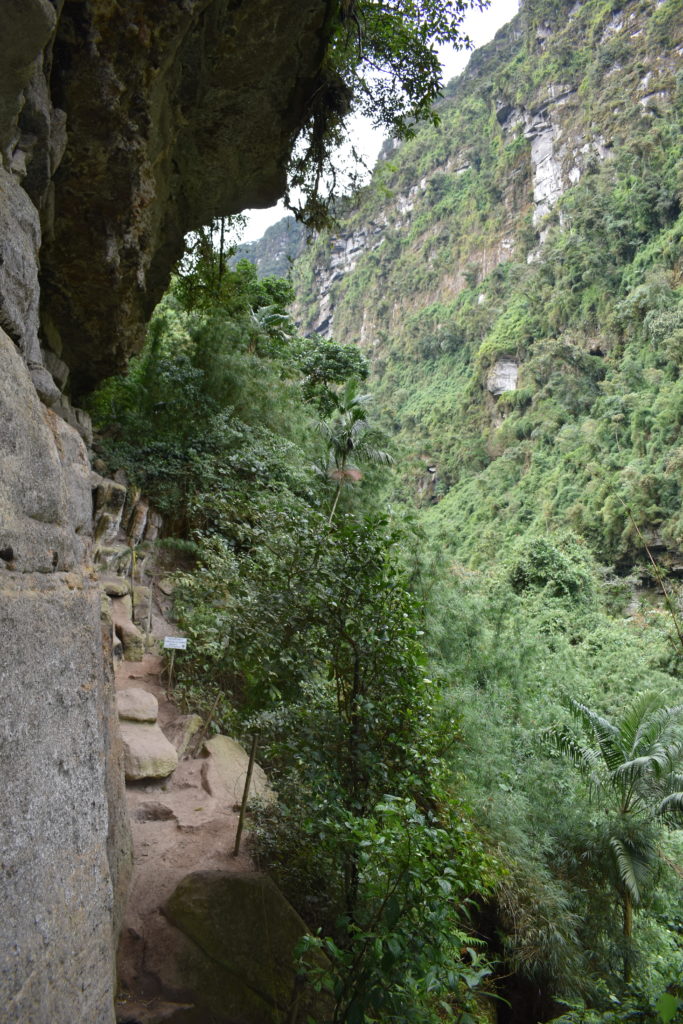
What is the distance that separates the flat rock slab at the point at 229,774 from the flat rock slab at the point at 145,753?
45cm

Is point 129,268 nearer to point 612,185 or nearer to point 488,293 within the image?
point 612,185

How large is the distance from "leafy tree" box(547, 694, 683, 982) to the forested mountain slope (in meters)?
6.37

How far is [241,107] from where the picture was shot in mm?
5801

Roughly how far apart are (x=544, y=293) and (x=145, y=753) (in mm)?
42745

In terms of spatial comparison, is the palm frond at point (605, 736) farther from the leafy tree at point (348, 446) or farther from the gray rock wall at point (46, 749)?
the gray rock wall at point (46, 749)

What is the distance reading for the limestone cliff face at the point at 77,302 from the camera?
83.9 inches

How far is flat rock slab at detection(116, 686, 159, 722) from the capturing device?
6.27 m

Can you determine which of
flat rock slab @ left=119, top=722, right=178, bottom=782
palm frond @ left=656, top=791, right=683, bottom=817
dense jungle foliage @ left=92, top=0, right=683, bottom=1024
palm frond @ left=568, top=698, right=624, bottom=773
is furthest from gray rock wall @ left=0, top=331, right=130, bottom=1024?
palm frond @ left=568, top=698, right=624, bottom=773

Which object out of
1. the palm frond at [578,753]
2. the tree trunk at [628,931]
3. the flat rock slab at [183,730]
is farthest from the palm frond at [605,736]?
the flat rock slab at [183,730]

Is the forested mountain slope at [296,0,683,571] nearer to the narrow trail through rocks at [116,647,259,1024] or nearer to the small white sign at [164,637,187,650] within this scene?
the small white sign at [164,637,187,650]

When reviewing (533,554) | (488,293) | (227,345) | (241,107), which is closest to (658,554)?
(533,554)

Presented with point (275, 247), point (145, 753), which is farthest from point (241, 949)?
point (275, 247)

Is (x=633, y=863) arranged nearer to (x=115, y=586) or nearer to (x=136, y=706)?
(x=136, y=706)

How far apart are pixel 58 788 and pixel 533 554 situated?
2078cm
